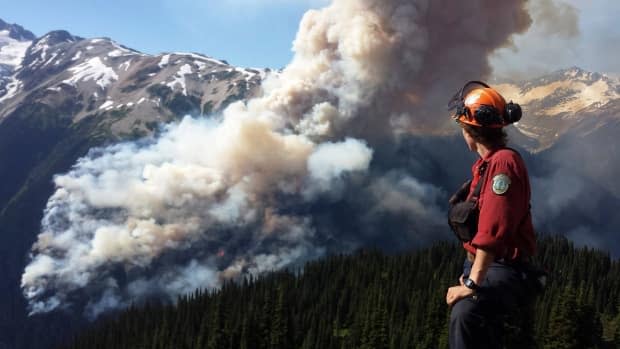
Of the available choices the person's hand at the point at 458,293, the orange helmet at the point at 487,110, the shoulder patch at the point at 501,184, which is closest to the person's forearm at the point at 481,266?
the person's hand at the point at 458,293

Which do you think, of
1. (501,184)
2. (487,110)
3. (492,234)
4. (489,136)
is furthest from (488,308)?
(487,110)

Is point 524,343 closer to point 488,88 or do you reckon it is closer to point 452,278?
point 452,278

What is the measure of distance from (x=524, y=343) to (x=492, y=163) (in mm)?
107811

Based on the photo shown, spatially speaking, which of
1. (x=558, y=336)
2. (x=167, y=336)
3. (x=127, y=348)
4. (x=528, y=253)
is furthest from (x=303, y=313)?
(x=528, y=253)

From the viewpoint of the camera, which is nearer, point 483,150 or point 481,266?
point 481,266

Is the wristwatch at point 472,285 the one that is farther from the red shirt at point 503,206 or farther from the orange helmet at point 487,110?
the orange helmet at point 487,110

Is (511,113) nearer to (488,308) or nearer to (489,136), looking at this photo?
(489,136)

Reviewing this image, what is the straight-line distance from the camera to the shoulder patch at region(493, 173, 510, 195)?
9.26 m

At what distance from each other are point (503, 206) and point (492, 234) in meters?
0.51

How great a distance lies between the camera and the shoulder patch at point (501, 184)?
9.26 m

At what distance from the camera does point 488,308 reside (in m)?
9.70

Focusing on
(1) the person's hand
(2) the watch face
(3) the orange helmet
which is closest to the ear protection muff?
(3) the orange helmet

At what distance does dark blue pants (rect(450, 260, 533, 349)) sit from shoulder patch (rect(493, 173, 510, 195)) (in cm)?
141

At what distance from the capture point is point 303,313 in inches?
7175
